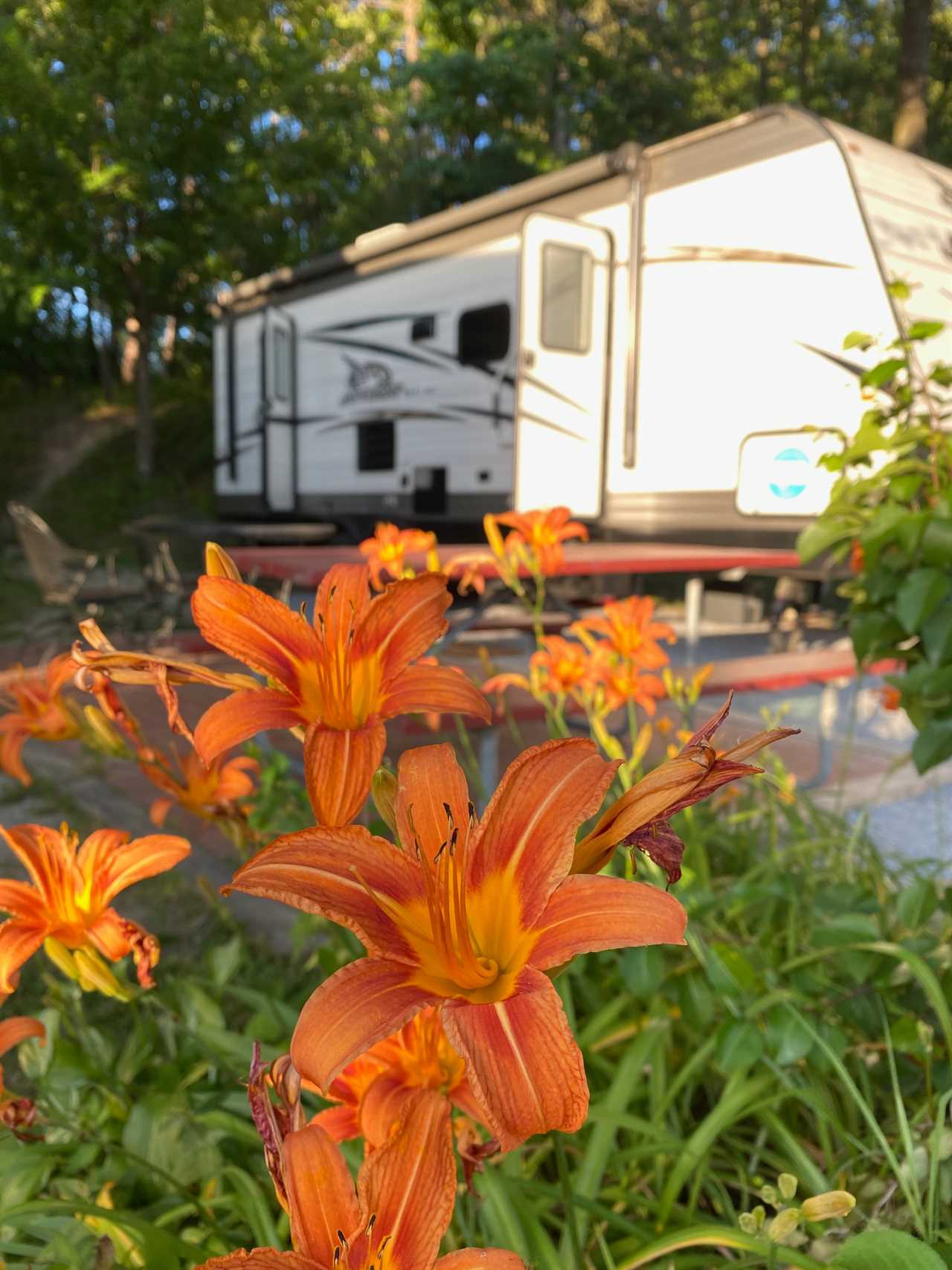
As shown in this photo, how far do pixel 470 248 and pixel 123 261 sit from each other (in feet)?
23.2

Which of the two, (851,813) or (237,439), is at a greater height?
(237,439)

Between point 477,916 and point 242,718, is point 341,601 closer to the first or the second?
point 242,718

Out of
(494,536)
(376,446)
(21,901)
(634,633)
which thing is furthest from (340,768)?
(376,446)

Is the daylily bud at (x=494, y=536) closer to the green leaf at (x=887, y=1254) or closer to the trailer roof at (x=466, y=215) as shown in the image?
the green leaf at (x=887, y=1254)

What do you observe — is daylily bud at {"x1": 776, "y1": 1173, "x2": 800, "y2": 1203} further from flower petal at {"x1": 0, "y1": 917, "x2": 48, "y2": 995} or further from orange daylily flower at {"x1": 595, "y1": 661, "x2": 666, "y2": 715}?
orange daylily flower at {"x1": 595, "y1": 661, "x2": 666, "y2": 715}

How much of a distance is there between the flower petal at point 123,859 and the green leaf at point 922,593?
3.30 ft

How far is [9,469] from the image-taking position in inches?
574

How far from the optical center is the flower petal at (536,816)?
46 centimetres

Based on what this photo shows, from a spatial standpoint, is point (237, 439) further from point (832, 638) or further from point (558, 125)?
point (558, 125)

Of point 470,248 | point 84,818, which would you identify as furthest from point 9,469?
point 84,818

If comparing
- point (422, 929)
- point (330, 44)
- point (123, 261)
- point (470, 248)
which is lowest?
point (422, 929)

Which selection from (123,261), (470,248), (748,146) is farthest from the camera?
(123,261)

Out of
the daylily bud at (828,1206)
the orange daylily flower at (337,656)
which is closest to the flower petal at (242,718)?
the orange daylily flower at (337,656)

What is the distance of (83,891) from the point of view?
2.43 ft
